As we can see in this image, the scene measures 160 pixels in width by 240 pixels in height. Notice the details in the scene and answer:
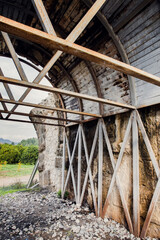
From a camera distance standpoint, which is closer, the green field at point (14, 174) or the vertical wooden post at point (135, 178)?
the vertical wooden post at point (135, 178)

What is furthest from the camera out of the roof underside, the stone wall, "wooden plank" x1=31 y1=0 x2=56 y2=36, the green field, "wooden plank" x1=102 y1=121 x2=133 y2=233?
the green field

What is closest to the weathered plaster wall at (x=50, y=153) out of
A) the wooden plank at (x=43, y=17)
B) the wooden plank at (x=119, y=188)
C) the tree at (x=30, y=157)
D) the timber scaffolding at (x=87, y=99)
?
the timber scaffolding at (x=87, y=99)

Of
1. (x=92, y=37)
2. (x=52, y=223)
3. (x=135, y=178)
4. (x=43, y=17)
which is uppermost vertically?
(x=92, y=37)

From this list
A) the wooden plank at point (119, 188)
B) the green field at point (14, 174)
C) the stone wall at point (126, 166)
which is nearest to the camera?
the stone wall at point (126, 166)

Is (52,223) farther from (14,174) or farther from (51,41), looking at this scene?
(14,174)

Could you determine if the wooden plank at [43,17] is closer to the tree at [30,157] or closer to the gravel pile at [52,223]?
the gravel pile at [52,223]

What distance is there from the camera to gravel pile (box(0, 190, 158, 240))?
3.43 metres

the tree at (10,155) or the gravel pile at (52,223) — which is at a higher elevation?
the tree at (10,155)

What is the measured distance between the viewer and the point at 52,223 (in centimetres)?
404

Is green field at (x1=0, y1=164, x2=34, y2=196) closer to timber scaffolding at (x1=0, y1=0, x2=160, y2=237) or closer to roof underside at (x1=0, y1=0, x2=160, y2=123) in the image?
timber scaffolding at (x1=0, y1=0, x2=160, y2=237)

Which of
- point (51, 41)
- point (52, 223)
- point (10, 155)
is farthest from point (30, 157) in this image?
point (51, 41)

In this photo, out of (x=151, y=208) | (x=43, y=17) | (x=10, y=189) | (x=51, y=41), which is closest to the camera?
(x=51, y=41)

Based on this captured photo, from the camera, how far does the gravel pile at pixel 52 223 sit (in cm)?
343

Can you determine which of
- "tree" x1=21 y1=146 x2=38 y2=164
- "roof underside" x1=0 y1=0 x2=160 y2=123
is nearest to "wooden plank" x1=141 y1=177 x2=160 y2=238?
"roof underside" x1=0 y1=0 x2=160 y2=123
